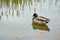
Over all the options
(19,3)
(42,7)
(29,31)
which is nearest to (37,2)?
(42,7)

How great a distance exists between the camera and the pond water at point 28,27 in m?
1.42

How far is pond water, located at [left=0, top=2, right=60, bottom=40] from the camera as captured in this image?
1424 mm

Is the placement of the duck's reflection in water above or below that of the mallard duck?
below

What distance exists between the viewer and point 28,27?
4.70 feet

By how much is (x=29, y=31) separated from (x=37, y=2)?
0.30 meters

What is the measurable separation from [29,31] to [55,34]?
0.84 feet

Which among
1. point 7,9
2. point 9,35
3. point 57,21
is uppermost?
point 7,9

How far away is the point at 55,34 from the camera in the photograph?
1423 mm

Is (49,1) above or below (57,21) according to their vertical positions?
above

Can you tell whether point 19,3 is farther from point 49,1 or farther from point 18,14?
point 49,1

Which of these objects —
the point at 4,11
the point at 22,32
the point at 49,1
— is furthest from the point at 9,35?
the point at 49,1

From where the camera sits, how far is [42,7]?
1.45m

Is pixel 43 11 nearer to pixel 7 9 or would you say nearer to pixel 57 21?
pixel 57 21

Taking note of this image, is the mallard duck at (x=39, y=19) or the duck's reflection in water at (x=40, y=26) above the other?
the mallard duck at (x=39, y=19)
